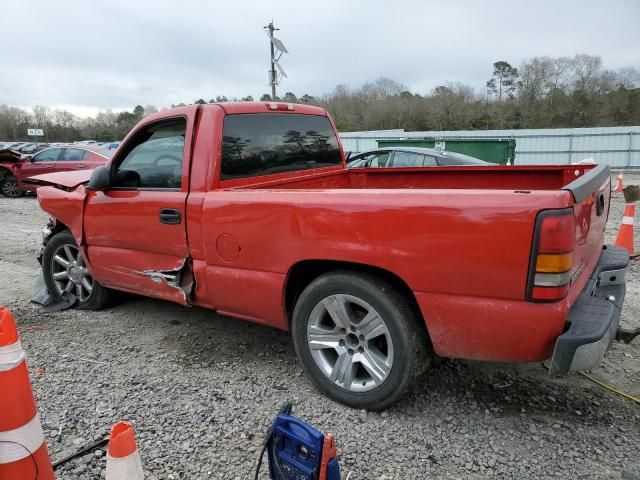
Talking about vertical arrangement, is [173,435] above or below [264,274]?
below

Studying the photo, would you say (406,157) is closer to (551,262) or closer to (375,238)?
(375,238)

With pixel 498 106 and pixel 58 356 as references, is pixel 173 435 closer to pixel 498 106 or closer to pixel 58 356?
pixel 58 356

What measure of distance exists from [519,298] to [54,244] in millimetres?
4284

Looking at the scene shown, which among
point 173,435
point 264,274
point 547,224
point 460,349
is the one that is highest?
point 547,224

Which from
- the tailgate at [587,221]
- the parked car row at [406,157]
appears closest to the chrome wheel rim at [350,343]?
the tailgate at [587,221]

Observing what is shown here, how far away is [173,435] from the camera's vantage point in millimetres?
2723

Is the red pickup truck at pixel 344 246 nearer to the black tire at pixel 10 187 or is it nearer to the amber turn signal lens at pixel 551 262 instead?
the amber turn signal lens at pixel 551 262

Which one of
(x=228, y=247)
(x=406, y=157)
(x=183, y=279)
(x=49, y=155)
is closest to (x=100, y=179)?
(x=183, y=279)

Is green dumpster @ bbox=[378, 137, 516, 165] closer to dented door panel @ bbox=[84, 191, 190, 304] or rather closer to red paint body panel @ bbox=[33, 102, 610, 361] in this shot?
red paint body panel @ bbox=[33, 102, 610, 361]

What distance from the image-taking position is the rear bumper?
2.26m

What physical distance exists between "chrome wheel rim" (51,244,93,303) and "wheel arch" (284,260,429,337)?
2.43 m

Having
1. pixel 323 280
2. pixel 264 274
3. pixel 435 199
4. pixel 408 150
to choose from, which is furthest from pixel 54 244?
pixel 408 150

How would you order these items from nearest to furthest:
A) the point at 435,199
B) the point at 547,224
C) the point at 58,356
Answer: the point at 547,224, the point at 435,199, the point at 58,356

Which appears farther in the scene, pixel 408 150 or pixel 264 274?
pixel 408 150
